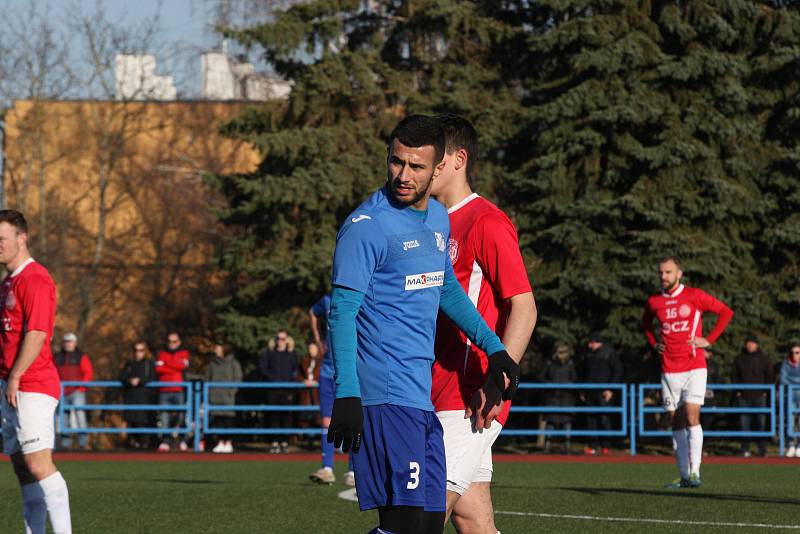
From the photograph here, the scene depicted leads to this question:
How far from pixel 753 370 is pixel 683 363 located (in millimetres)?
9219

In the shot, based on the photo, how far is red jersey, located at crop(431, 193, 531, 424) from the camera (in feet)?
20.6

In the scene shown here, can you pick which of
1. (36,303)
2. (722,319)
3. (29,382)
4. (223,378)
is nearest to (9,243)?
(36,303)

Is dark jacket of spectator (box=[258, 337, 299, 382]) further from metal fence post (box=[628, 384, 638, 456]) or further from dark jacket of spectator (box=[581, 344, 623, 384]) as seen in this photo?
metal fence post (box=[628, 384, 638, 456])

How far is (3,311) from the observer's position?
8.36 metres

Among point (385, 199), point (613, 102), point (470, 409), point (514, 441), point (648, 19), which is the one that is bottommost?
point (514, 441)

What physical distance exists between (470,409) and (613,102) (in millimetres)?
22366

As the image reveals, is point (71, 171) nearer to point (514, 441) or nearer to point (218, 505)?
point (514, 441)

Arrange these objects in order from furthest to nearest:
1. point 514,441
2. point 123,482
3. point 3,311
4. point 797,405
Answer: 1. point 514,441
2. point 797,405
3. point 123,482
4. point 3,311

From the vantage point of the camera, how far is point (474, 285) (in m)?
6.40

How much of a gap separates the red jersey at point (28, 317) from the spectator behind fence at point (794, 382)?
16347 millimetres

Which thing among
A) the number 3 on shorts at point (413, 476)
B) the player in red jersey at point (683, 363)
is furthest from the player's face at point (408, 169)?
the player in red jersey at point (683, 363)

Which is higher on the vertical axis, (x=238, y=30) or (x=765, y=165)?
(x=238, y=30)

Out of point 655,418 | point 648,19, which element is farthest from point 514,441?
point 648,19

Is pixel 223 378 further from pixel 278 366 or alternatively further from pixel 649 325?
pixel 649 325
